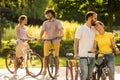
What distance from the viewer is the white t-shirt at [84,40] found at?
9633mm

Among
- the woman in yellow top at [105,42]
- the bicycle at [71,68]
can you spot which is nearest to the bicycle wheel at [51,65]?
the bicycle at [71,68]

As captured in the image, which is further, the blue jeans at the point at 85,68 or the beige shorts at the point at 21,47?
the beige shorts at the point at 21,47

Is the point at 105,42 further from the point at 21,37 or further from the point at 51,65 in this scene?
the point at 21,37

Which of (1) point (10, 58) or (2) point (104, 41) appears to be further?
(1) point (10, 58)

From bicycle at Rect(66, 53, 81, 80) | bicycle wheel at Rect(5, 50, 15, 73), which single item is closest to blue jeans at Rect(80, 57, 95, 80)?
bicycle at Rect(66, 53, 81, 80)

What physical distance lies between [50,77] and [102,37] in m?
3.86

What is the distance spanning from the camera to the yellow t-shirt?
9.91 metres

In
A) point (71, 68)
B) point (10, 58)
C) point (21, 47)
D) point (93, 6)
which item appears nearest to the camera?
point (71, 68)

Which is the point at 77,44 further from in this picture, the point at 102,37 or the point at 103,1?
the point at 103,1

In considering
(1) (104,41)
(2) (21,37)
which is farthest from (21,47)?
(1) (104,41)

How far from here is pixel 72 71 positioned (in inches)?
437

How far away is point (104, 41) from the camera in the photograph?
991cm

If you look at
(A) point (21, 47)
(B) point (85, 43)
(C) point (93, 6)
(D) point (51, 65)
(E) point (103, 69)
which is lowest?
(E) point (103, 69)

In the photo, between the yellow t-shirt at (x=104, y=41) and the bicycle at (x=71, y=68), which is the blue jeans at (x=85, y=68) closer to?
the yellow t-shirt at (x=104, y=41)
